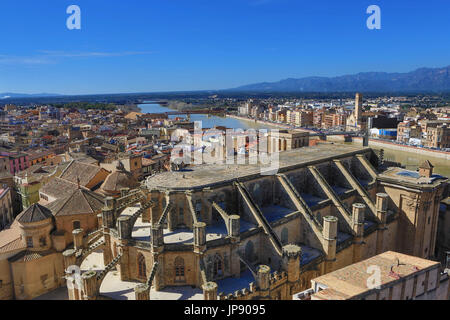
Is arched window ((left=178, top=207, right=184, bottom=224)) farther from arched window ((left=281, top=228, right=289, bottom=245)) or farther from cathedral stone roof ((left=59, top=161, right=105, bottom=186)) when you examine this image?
cathedral stone roof ((left=59, top=161, right=105, bottom=186))

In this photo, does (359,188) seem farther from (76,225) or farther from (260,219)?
(76,225)

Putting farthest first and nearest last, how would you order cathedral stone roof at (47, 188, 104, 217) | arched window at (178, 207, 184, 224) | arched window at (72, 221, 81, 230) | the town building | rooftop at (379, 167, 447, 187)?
rooftop at (379, 167, 447, 187)
arched window at (72, 221, 81, 230)
cathedral stone roof at (47, 188, 104, 217)
arched window at (178, 207, 184, 224)
the town building

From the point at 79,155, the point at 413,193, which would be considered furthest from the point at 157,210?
the point at 79,155

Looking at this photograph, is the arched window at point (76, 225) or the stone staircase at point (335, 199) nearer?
the arched window at point (76, 225)

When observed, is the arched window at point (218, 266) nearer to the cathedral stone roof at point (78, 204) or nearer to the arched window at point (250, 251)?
the arched window at point (250, 251)

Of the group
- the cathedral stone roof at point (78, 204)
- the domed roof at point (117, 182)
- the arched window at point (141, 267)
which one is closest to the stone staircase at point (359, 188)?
the arched window at point (141, 267)

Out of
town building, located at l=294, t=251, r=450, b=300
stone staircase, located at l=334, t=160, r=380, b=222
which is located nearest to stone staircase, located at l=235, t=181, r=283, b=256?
town building, located at l=294, t=251, r=450, b=300
